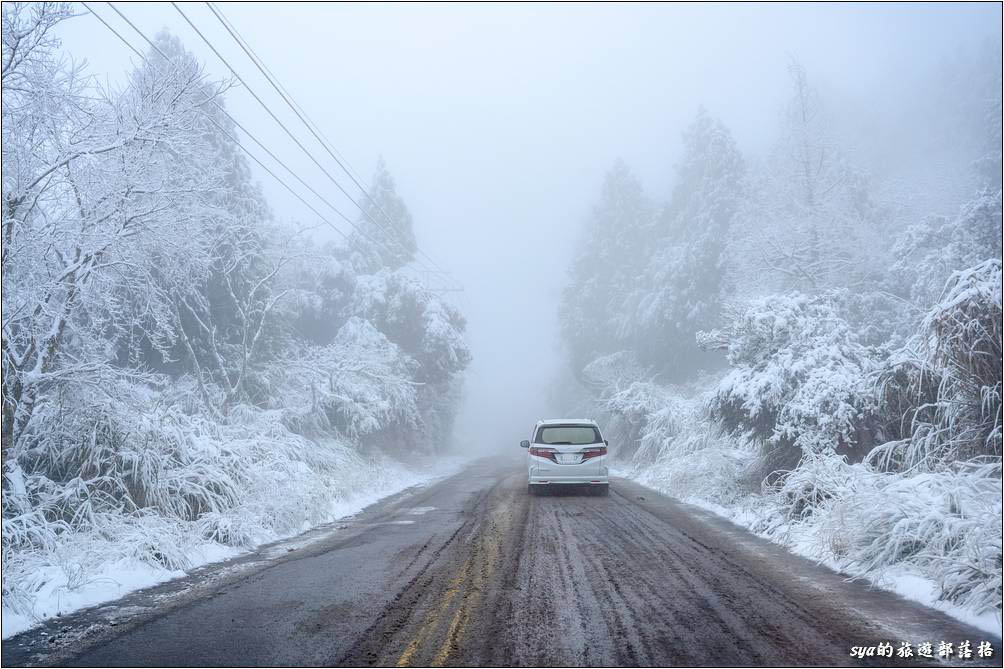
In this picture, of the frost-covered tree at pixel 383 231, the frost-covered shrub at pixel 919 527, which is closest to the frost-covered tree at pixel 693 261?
the frost-covered tree at pixel 383 231

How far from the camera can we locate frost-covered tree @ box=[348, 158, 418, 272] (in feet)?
118

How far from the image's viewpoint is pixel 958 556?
19.1ft

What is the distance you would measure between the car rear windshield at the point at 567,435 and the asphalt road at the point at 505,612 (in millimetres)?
6209

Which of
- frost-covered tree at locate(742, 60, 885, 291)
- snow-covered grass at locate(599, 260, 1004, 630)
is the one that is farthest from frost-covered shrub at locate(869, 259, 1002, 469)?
frost-covered tree at locate(742, 60, 885, 291)

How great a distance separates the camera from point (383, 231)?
35.6 metres

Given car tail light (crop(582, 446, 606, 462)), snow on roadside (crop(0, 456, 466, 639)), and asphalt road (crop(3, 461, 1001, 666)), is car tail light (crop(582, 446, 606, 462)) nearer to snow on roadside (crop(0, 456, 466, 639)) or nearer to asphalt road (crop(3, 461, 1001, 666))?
asphalt road (crop(3, 461, 1001, 666))

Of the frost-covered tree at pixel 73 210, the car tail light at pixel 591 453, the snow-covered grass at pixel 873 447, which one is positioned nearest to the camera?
the snow-covered grass at pixel 873 447

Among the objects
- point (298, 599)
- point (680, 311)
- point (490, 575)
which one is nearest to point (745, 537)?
point (490, 575)

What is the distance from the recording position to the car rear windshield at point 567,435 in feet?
50.9

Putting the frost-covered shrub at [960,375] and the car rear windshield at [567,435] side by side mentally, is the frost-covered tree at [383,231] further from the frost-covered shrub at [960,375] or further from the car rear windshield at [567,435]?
the frost-covered shrub at [960,375]

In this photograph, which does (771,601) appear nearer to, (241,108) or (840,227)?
(241,108)

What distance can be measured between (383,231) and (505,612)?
31.8 meters

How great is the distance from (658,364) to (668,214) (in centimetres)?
1022

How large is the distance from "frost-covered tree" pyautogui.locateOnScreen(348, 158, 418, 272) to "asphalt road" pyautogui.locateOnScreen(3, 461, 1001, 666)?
28.0 m
